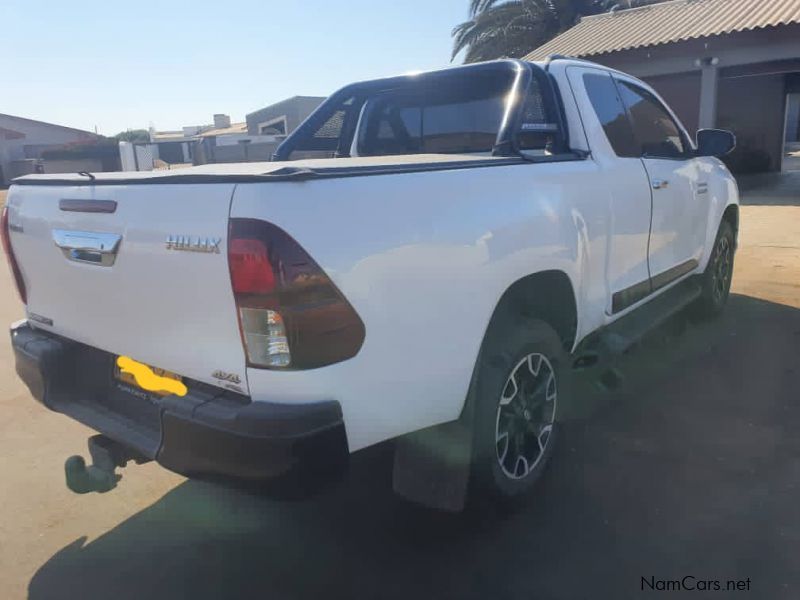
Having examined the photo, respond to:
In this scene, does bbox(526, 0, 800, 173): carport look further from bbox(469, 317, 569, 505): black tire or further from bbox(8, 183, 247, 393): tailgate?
bbox(8, 183, 247, 393): tailgate

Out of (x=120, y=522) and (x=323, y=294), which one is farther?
(x=120, y=522)

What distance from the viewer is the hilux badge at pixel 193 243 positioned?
6.78ft

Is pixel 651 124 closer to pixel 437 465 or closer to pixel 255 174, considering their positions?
pixel 437 465

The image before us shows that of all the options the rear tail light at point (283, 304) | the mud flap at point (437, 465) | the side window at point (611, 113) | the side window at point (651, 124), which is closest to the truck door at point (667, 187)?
the side window at point (651, 124)

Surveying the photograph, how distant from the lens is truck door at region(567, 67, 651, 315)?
3578 millimetres

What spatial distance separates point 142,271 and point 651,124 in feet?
12.3

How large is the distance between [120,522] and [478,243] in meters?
2.06

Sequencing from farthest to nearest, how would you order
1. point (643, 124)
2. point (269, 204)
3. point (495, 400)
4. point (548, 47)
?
1. point (548, 47)
2. point (643, 124)
3. point (495, 400)
4. point (269, 204)

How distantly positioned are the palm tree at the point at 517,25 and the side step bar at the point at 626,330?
19128 mm

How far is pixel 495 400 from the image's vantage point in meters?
2.70

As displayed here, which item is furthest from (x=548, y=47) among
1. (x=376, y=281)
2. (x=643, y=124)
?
(x=376, y=281)

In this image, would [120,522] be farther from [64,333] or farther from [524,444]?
[524,444]

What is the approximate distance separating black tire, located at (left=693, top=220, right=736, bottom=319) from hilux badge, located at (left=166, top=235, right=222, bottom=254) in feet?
14.4

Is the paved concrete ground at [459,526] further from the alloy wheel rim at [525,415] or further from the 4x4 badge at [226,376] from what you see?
the 4x4 badge at [226,376]
